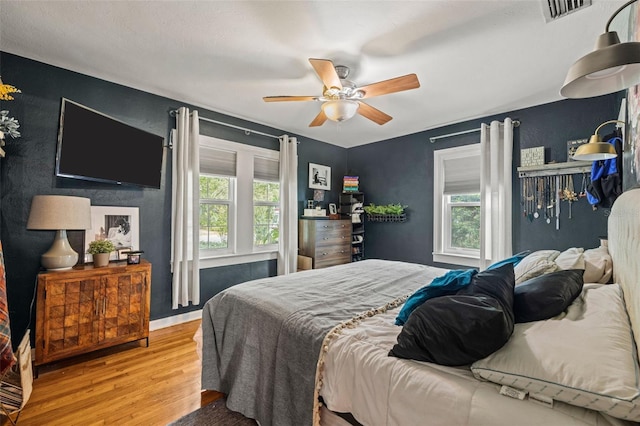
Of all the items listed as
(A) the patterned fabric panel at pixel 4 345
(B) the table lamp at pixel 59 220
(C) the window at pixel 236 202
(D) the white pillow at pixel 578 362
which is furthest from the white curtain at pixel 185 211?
(D) the white pillow at pixel 578 362

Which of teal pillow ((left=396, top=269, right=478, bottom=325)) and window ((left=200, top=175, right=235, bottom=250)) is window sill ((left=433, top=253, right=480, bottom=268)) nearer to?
teal pillow ((left=396, top=269, right=478, bottom=325))

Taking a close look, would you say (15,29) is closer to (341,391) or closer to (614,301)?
(341,391)

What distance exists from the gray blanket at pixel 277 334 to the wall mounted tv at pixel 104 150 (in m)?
1.76

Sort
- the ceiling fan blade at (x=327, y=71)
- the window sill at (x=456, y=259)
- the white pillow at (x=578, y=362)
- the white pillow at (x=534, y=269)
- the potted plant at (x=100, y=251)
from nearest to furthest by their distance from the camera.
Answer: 1. the white pillow at (x=578, y=362)
2. the white pillow at (x=534, y=269)
3. the ceiling fan blade at (x=327, y=71)
4. the potted plant at (x=100, y=251)
5. the window sill at (x=456, y=259)

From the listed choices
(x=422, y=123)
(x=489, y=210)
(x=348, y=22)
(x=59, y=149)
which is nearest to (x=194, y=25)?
(x=348, y=22)

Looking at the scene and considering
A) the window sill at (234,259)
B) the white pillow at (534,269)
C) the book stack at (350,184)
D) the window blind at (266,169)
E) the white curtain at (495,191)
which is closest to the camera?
the white pillow at (534,269)

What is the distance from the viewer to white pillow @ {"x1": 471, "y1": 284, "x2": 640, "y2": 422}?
0.77 metres

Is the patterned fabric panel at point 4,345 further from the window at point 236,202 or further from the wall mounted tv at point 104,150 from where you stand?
the window at point 236,202

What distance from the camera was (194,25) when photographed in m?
2.07

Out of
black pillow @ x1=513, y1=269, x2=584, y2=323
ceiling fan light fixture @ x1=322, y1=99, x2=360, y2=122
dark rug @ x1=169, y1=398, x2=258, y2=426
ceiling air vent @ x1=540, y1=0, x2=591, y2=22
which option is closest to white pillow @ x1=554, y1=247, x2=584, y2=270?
black pillow @ x1=513, y1=269, x2=584, y2=323

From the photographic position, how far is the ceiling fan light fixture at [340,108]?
254cm

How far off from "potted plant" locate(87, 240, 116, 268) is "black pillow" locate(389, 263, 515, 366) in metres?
2.67

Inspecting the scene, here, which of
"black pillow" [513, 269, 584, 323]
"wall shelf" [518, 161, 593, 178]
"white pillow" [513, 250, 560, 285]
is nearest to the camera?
"black pillow" [513, 269, 584, 323]

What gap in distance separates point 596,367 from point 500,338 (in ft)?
0.79
